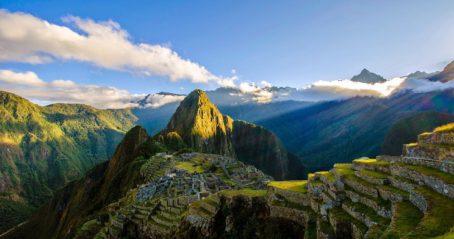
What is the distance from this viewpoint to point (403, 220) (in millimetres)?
21188

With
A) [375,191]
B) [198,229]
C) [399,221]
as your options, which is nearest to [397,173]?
[375,191]

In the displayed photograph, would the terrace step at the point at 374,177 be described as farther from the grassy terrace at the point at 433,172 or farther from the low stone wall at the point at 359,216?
the low stone wall at the point at 359,216

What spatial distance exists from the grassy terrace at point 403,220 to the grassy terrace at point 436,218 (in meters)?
0.61

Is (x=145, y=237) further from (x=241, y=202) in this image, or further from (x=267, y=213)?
(x=267, y=213)

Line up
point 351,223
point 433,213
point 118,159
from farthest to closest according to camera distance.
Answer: point 118,159
point 351,223
point 433,213

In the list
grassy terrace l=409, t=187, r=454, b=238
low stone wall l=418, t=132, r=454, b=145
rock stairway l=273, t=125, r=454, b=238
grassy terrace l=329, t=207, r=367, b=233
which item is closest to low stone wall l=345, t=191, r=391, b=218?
rock stairway l=273, t=125, r=454, b=238

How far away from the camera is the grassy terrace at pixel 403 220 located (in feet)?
63.1

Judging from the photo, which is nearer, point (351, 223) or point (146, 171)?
point (351, 223)

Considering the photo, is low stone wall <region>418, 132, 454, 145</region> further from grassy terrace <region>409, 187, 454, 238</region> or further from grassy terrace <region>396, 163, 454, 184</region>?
grassy terrace <region>409, 187, 454, 238</region>

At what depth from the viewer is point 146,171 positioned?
10825cm

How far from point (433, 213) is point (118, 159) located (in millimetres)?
181969

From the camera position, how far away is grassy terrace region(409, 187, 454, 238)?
Answer: 59.9 ft

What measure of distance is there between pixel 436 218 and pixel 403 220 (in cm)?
194

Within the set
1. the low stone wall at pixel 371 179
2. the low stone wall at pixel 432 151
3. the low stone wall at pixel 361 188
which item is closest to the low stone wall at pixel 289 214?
the low stone wall at pixel 361 188
